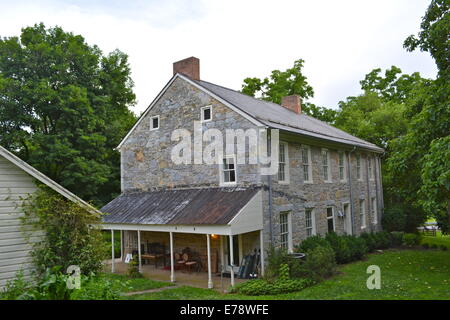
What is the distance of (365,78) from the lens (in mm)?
37906

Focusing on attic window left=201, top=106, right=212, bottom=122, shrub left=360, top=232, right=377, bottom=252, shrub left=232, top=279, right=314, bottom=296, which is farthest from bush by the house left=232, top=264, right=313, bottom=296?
shrub left=360, top=232, right=377, bottom=252

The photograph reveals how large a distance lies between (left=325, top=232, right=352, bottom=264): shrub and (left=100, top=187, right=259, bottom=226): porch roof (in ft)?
17.2

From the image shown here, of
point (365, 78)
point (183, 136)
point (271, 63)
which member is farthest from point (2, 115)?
point (365, 78)

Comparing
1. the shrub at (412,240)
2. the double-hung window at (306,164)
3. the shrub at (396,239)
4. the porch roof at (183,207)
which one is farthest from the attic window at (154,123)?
the shrub at (412,240)

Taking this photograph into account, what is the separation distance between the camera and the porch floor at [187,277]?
1280 cm

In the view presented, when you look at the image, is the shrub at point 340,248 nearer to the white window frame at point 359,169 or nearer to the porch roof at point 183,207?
the porch roof at point 183,207

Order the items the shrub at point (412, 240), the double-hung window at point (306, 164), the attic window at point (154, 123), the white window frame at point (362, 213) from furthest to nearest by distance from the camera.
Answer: the white window frame at point (362, 213) → the shrub at point (412, 240) → the attic window at point (154, 123) → the double-hung window at point (306, 164)

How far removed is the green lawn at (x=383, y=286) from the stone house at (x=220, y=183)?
1698mm

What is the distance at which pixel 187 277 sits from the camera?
46.9 ft

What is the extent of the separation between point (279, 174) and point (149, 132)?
23.8ft

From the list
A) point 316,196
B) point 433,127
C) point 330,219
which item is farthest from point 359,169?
point 433,127

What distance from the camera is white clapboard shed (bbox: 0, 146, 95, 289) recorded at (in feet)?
27.3

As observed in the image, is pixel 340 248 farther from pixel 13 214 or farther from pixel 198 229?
pixel 13 214

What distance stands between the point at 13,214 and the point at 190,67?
10865 mm
